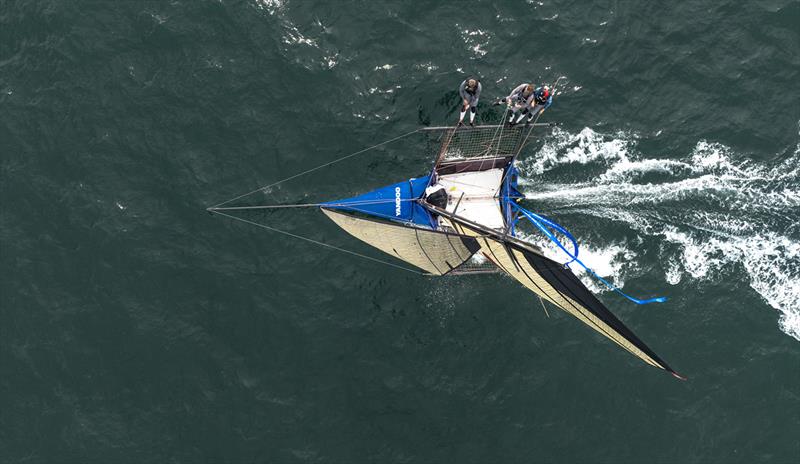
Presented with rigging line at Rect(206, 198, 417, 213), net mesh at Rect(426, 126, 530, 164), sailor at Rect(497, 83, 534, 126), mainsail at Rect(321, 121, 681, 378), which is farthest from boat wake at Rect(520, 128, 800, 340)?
rigging line at Rect(206, 198, 417, 213)

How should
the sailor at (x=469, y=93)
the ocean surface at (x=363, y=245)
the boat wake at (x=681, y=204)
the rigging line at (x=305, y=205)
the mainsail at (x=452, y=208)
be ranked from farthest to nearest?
the boat wake at (x=681, y=204) → the rigging line at (x=305, y=205) → the ocean surface at (x=363, y=245) → the sailor at (x=469, y=93) → the mainsail at (x=452, y=208)

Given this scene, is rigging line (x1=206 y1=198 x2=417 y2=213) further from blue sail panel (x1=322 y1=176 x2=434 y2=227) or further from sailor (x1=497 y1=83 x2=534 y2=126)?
sailor (x1=497 y1=83 x2=534 y2=126)

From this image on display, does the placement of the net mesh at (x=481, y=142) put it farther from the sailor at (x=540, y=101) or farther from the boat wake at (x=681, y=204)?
the boat wake at (x=681, y=204)

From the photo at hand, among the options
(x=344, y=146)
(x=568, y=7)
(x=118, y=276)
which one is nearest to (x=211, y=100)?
(x=344, y=146)

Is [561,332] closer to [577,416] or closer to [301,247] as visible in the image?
[577,416]

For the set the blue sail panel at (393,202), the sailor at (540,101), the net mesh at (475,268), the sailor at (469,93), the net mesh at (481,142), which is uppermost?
the sailor at (469,93)

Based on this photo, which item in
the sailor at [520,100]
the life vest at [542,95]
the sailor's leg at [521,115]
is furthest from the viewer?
the sailor's leg at [521,115]

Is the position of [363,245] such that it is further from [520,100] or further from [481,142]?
[520,100]

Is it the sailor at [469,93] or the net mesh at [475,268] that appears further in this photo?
the net mesh at [475,268]

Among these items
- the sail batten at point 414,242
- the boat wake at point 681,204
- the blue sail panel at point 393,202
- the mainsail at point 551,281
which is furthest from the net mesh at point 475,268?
the boat wake at point 681,204
